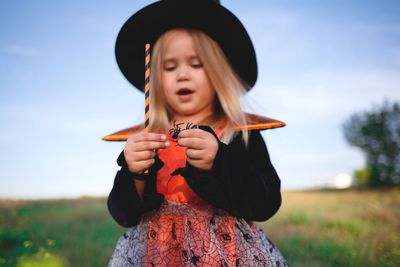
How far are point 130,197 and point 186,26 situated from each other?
1.24 m

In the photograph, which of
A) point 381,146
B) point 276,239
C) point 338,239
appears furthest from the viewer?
point 381,146

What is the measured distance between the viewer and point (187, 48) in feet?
6.07

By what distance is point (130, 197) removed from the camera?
149 centimetres

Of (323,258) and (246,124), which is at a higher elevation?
(246,124)

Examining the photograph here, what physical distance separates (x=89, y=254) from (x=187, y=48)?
2.35 m

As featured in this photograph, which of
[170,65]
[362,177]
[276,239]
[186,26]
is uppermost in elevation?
[186,26]

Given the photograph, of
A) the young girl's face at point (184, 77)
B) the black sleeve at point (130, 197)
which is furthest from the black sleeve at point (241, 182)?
the young girl's face at point (184, 77)

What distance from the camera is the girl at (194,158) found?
1356 mm

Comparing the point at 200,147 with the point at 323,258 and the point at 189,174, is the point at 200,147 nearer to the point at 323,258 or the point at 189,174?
the point at 189,174

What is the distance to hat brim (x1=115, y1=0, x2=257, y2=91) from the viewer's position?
1.89m

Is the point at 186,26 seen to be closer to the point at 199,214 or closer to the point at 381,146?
the point at 199,214

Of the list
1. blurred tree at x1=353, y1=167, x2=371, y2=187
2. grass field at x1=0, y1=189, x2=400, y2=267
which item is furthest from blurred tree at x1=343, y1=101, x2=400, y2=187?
grass field at x1=0, y1=189, x2=400, y2=267

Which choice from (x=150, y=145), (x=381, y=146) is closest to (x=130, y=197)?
(x=150, y=145)

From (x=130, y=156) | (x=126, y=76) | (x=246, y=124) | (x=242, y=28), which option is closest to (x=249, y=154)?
(x=246, y=124)
